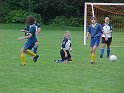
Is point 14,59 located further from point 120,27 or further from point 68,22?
point 68,22

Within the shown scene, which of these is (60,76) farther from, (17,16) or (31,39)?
(17,16)

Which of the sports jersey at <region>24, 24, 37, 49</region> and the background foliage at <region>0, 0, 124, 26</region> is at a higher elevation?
the sports jersey at <region>24, 24, 37, 49</region>

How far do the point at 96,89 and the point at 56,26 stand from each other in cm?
4128

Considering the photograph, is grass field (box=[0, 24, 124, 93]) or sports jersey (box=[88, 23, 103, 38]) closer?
grass field (box=[0, 24, 124, 93])

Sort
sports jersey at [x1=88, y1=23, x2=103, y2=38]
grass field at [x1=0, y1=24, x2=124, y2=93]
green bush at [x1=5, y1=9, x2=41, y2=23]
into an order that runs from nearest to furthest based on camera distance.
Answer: grass field at [x1=0, y1=24, x2=124, y2=93] < sports jersey at [x1=88, y1=23, x2=103, y2=38] < green bush at [x1=5, y1=9, x2=41, y2=23]

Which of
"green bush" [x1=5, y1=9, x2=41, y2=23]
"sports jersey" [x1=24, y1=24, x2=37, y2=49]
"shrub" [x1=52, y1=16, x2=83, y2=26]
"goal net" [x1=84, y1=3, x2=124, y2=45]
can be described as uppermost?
"sports jersey" [x1=24, y1=24, x2=37, y2=49]

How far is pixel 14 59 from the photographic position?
1723 centimetres

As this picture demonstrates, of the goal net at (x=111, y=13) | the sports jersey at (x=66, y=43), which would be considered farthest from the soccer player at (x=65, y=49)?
the goal net at (x=111, y=13)

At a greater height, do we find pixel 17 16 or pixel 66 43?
pixel 66 43

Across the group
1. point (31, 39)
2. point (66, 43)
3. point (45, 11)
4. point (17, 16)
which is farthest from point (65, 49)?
point (45, 11)

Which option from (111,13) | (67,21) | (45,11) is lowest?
(67,21)

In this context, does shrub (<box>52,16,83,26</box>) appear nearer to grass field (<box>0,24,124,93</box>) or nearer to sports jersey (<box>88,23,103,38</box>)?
grass field (<box>0,24,124,93</box>)

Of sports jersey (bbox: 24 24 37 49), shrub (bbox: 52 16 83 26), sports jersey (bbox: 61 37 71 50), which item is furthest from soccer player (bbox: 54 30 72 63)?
shrub (bbox: 52 16 83 26)

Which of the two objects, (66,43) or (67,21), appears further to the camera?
(67,21)
